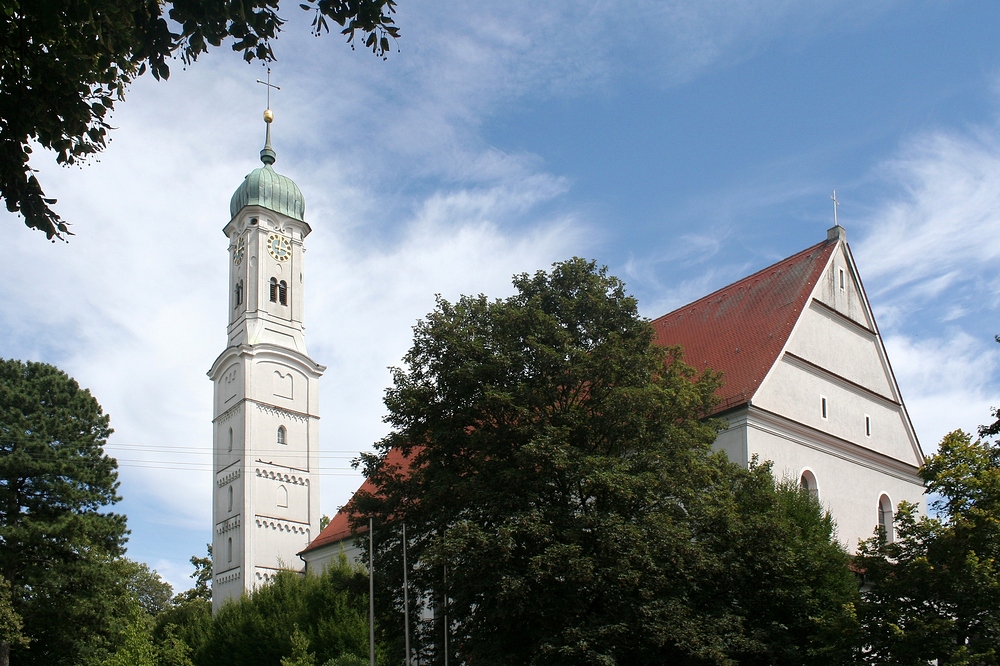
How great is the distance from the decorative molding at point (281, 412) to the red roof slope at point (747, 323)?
80.2ft

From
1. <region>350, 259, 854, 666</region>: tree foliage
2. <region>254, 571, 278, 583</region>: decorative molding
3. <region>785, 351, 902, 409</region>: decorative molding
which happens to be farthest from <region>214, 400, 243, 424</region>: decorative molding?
<region>785, 351, 902, 409</region>: decorative molding

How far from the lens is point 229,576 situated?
167 ft

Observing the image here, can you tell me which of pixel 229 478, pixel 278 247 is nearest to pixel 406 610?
pixel 229 478

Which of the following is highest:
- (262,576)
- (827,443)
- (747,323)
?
(747,323)

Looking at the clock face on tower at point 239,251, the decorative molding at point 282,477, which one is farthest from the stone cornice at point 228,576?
the clock face on tower at point 239,251

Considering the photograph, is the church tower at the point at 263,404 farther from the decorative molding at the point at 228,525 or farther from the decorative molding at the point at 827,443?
the decorative molding at the point at 827,443

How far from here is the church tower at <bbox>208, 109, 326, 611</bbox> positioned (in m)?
50.7

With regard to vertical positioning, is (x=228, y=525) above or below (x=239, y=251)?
below

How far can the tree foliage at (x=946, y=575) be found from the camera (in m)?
18.9

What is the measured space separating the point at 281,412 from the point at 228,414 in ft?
9.24

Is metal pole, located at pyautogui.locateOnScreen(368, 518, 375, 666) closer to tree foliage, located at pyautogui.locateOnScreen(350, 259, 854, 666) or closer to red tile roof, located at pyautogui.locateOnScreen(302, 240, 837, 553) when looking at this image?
tree foliage, located at pyautogui.locateOnScreen(350, 259, 854, 666)

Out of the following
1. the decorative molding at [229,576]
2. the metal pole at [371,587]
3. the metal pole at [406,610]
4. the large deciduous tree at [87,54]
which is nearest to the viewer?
→ the large deciduous tree at [87,54]

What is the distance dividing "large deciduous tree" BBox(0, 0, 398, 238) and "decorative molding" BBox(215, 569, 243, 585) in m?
42.2

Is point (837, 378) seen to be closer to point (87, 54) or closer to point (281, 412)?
point (87, 54)
